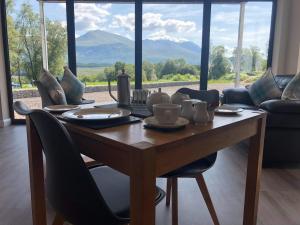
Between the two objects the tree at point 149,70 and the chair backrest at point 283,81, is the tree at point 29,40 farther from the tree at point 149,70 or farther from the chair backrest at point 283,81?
the chair backrest at point 283,81

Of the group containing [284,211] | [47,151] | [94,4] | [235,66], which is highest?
[94,4]

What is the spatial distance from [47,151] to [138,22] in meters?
3.84

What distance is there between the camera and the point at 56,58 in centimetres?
451

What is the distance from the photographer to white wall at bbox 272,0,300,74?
4266 mm

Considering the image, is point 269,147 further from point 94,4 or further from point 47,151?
point 94,4

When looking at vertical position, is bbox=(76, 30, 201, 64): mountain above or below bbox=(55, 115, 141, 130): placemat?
above

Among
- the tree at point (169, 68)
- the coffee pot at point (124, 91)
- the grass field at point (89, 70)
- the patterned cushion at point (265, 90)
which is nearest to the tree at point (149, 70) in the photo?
the tree at point (169, 68)

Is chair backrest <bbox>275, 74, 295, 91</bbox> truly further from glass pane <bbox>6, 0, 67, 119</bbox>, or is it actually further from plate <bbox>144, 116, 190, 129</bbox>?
glass pane <bbox>6, 0, 67, 119</bbox>

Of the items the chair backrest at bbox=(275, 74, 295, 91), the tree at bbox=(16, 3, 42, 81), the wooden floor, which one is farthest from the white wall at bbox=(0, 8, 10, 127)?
the chair backrest at bbox=(275, 74, 295, 91)

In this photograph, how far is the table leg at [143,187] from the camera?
2.71ft

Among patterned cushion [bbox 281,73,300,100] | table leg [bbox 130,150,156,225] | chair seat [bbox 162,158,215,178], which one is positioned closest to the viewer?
table leg [bbox 130,150,156,225]

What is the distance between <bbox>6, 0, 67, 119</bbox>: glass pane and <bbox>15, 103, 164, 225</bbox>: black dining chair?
144 inches

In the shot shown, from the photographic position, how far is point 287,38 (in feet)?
14.6

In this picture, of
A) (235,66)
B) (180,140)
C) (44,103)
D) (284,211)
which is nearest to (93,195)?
(180,140)
